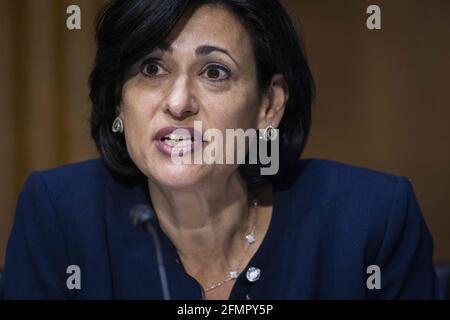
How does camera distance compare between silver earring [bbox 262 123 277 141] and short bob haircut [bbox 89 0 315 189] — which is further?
silver earring [bbox 262 123 277 141]

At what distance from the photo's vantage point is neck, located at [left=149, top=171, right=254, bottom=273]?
1.27 meters

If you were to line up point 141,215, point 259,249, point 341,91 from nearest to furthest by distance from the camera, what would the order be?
point 141,215, point 259,249, point 341,91

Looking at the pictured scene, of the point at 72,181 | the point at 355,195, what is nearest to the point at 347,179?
the point at 355,195

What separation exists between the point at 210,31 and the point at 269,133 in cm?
26

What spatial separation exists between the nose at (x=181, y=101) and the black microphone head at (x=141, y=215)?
17cm

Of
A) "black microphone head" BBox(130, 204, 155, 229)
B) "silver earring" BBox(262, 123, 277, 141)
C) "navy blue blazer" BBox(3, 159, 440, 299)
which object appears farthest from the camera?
"silver earring" BBox(262, 123, 277, 141)

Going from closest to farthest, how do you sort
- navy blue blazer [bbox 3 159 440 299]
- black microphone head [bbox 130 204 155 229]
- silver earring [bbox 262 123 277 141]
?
black microphone head [bbox 130 204 155 229] → navy blue blazer [bbox 3 159 440 299] → silver earring [bbox 262 123 277 141]

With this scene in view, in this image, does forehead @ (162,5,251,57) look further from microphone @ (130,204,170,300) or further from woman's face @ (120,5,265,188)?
microphone @ (130,204,170,300)

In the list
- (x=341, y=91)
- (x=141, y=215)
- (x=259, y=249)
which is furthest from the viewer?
(x=341, y=91)

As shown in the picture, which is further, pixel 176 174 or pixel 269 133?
pixel 269 133

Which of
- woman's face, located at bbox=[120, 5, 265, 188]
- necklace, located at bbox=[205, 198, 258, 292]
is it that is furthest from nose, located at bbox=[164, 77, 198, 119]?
necklace, located at bbox=[205, 198, 258, 292]

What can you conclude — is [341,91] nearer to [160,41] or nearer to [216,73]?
[216,73]

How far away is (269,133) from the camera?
1.31 meters

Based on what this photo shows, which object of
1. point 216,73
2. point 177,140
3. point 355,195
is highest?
point 216,73
